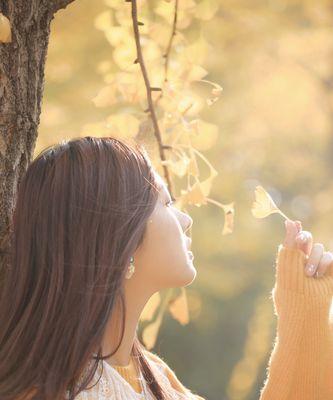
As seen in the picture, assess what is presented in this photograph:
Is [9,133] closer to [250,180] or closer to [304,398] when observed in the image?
[304,398]

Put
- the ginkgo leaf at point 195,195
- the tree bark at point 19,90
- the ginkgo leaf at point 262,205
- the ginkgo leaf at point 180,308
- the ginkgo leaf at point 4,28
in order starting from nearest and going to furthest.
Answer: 1. the ginkgo leaf at point 4,28
2. the tree bark at point 19,90
3. the ginkgo leaf at point 262,205
4. the ginkgo leaf at point 195,195
5. the ginkgo leaf at point 180,308

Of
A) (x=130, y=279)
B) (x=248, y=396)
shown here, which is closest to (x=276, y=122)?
(x=248, y=396)

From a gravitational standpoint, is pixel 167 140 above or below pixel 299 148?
below

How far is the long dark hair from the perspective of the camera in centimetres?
133

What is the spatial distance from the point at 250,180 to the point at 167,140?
12.3ft

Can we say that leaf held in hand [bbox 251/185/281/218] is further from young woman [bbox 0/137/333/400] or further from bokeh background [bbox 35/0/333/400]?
bokeh background [bbox 35/0/333/400]

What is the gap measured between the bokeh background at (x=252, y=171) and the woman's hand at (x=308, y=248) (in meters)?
2.89

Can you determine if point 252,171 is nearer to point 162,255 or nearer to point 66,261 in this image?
point 162,255

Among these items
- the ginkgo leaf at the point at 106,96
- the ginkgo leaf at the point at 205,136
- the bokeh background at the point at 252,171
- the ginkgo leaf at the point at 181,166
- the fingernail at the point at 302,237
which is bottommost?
the fingernail at the point at 302,237

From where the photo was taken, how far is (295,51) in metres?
5.32

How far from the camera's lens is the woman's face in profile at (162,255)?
4.72ft

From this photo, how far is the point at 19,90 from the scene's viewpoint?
4.66 ft

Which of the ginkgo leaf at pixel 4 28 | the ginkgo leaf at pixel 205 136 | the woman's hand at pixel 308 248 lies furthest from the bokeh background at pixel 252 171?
the ginkgo leaf at pixel 4 28

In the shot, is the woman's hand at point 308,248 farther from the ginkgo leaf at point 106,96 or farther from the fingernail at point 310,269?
the ginkgo leaf at point 106,96
